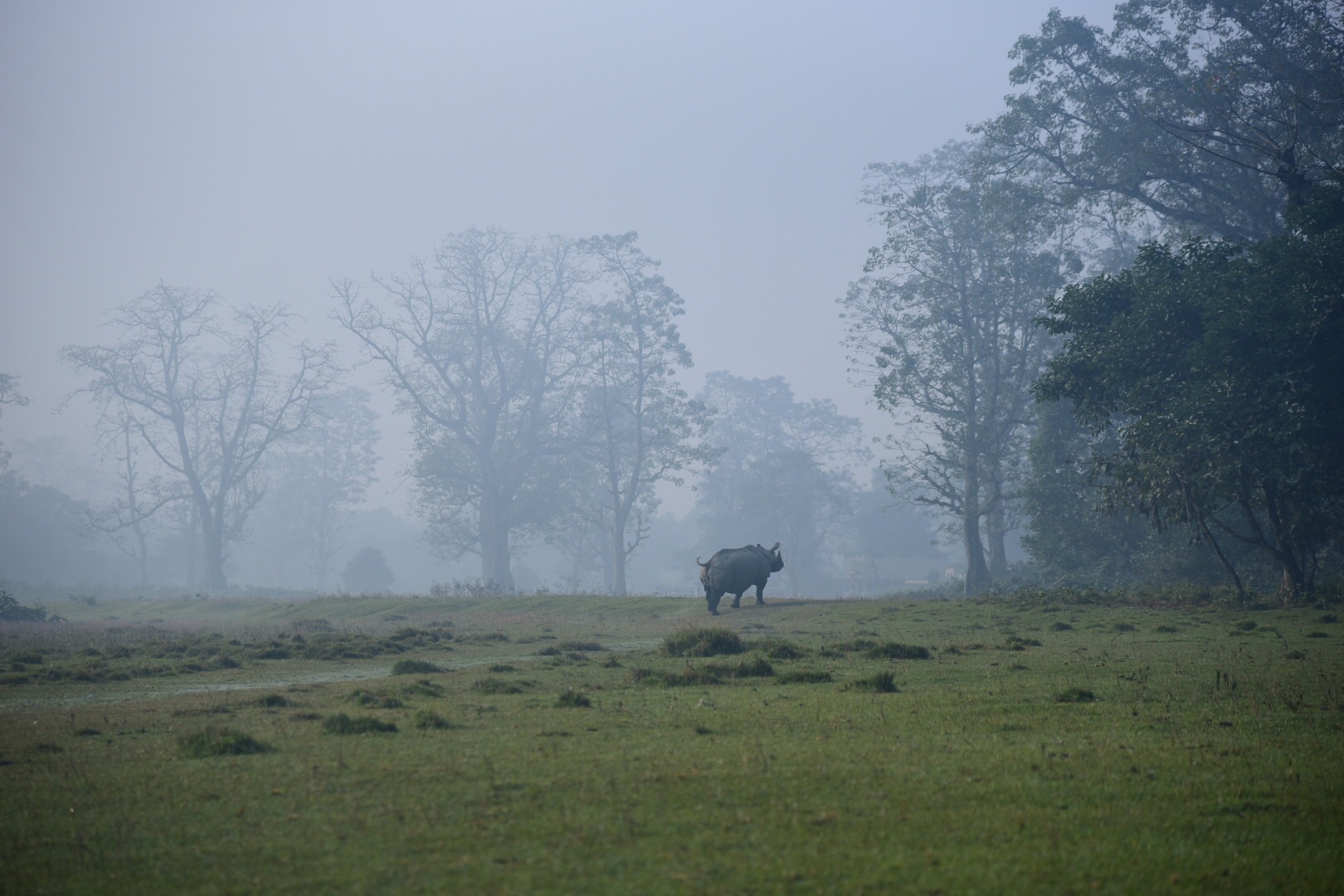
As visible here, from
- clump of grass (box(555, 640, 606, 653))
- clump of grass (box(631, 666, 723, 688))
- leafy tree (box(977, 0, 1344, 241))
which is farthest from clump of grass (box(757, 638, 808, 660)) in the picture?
leafy tree (box(977, 0, 1344, 241))

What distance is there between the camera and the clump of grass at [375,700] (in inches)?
468

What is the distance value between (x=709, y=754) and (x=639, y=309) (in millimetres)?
52880

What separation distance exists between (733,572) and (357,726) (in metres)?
22.6

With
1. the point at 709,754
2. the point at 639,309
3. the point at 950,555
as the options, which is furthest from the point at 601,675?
the point at 950,555

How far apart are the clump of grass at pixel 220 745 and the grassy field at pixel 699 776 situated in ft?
0.10

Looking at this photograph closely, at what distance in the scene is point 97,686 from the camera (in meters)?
15.6

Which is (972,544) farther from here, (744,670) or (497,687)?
(497,687)

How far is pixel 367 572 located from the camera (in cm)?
8075

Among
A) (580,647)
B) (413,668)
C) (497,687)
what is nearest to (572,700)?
(497,687)

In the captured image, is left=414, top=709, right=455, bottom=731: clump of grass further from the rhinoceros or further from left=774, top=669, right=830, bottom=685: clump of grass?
the rhinoceros

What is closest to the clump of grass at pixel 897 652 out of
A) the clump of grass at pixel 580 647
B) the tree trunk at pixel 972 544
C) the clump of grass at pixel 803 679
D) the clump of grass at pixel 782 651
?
the clump of grass at pixel 782 651

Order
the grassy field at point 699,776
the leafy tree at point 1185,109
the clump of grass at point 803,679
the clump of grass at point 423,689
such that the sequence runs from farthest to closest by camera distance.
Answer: the leafy tree at point 1185,109, the clump of grass at point 803,679, the clump of grass at point 423,689, the grassy field at point 699,776

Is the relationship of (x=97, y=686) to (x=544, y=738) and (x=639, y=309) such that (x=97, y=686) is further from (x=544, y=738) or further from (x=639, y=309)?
(x=639, y=309)

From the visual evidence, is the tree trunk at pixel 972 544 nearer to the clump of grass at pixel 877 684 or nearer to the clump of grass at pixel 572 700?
the clump of grass at pixel 877 684
